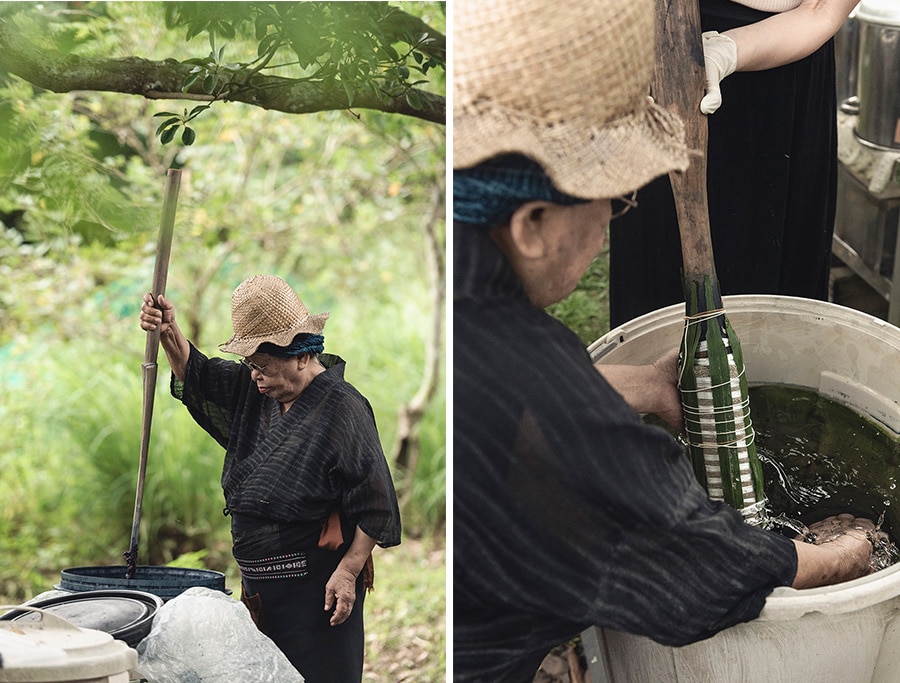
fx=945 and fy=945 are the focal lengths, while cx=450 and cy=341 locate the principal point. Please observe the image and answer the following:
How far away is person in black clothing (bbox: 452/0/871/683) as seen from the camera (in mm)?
1655

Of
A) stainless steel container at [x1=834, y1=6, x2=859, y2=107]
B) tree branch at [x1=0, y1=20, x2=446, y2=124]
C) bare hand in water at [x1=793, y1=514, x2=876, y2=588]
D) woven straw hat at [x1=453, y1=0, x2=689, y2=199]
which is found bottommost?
bare hand in water at [x1=793, y1=514, x2=876, y2=588]

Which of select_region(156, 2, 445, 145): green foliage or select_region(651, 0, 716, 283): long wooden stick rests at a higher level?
select_region(156, 2, 445, 145): green foliage

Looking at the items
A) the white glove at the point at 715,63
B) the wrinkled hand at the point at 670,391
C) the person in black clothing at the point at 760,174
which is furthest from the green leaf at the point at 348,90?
the wrinkled hand at the point at 670,391

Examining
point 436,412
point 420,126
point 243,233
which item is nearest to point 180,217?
point 243,233

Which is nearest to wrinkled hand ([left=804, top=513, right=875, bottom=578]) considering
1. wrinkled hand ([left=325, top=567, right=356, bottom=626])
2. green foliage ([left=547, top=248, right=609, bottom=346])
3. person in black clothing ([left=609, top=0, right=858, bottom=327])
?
person in black clothing ([left=609, top=0, right=858, bottom=327])

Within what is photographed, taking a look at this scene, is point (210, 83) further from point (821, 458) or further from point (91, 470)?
point (91, 470)

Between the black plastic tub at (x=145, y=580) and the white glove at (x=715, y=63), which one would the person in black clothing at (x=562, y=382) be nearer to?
the white glove at (x=715, y=63)

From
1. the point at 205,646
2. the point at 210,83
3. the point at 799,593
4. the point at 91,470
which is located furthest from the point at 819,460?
the point at 91,470

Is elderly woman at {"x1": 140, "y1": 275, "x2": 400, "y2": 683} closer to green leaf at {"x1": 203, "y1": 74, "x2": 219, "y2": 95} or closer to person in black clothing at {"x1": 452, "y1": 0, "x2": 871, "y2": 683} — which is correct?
person in black clothing at {"x1": 452, "y1": 0, "x2": 871, "y2": 683}

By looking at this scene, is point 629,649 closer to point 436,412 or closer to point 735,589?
point 735,589

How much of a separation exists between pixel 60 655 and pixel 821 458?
1.73m

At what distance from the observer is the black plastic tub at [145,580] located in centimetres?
215

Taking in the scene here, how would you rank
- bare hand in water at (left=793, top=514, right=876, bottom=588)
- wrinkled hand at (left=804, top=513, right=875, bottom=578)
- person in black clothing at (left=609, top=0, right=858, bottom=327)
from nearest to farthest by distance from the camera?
bare hand in water at (left=793, top=514, right=876, bottom=588)
wrinkled hand at (left=804, top=513, right=875, bottom=578)
person in black clothing at (left=609, top=0, right=858, bottom=327)

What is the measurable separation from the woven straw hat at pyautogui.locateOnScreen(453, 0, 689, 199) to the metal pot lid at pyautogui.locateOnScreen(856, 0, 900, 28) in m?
0.87
